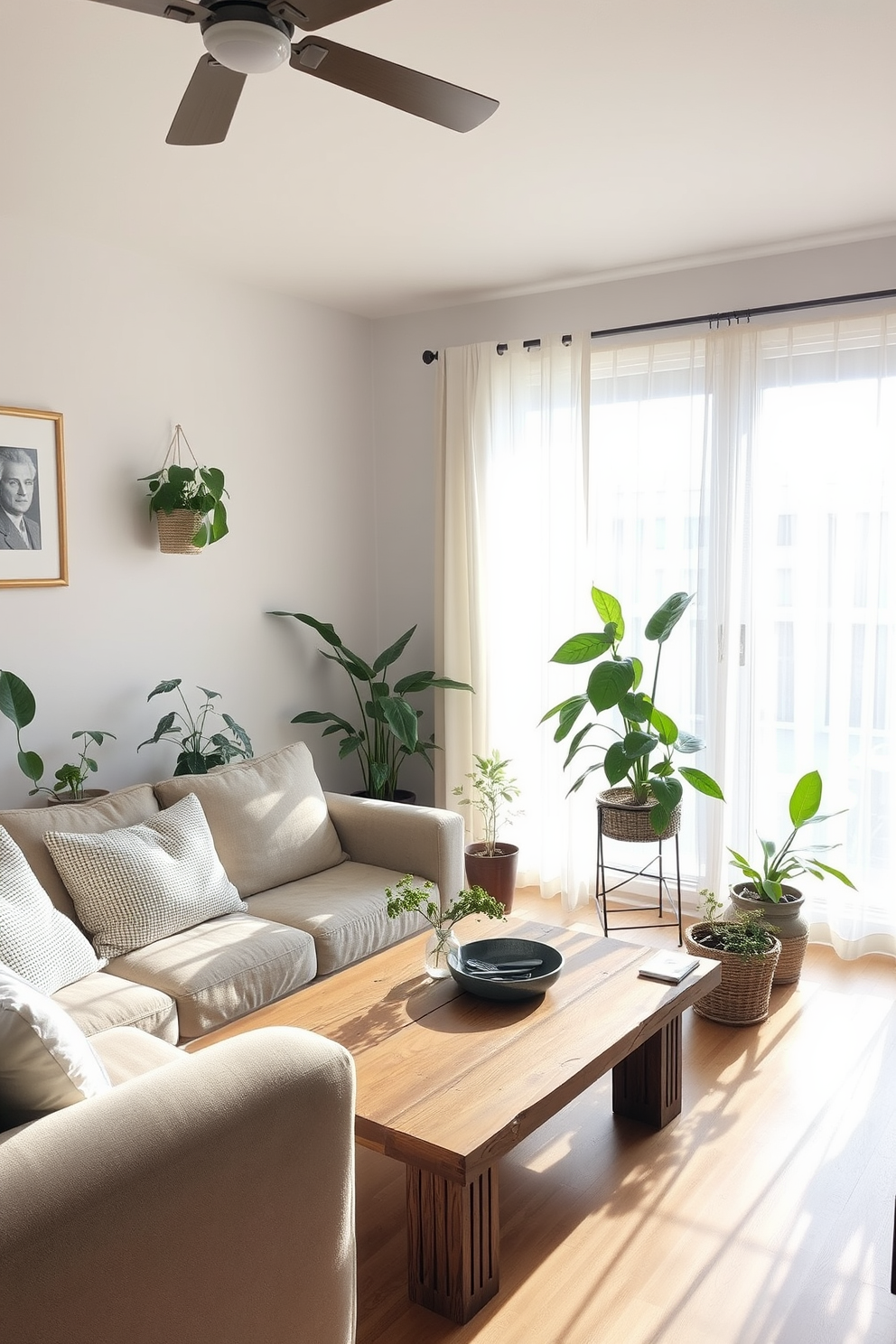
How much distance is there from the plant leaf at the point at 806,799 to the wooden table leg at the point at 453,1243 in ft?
6.52

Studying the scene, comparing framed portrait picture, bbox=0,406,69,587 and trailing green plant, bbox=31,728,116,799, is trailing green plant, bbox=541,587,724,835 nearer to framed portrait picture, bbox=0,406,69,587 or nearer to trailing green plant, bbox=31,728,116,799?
trailing green plant, bbox=31,728,116,799

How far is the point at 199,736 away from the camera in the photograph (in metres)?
4.28

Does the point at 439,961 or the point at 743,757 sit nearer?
the point at 439,961

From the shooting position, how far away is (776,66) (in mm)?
2525

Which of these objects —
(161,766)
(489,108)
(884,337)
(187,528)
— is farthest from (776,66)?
(161,766)

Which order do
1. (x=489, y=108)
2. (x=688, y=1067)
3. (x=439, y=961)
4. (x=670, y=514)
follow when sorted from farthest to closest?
(x=670, y=514), (x=688, y=1067), (x=439, y=961), (x=489, y=108)

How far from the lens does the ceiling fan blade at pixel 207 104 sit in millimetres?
1997

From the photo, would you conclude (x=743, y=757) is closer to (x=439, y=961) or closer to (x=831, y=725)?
(x=831, y=725)

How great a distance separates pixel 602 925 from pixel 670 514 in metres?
1.69

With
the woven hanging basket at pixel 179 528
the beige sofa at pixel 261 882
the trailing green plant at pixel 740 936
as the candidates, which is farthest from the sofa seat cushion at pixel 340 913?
the woven hanging basket at pixel 179 528

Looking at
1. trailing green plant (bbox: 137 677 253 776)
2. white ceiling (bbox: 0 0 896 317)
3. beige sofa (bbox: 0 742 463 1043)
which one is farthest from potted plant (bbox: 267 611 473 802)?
white ceiling (bbox: 0 0 896 317)

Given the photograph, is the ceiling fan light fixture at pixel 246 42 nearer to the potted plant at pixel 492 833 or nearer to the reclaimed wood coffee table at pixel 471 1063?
the reclaimed wood coffee table at pixel 471 1063

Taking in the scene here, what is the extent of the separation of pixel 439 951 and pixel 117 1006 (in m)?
0.84

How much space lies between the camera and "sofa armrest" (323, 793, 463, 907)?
379 cm
